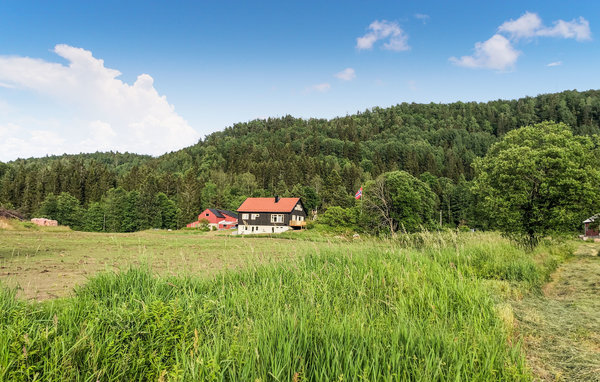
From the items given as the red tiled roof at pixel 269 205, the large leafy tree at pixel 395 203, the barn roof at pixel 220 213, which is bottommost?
the barn roof at pixel 220 213

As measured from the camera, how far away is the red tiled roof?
246 feet

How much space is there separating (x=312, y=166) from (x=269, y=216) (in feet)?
194

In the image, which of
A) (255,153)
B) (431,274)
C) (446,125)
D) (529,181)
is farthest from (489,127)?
(431,274)

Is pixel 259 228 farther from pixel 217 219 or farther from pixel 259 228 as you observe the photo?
pixel 217 219

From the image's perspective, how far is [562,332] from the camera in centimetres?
504

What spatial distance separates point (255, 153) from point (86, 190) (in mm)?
73180

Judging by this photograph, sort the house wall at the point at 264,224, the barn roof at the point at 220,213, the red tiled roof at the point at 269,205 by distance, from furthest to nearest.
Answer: the barn roof at the point at 220,213, the red tiled roof at the point at 269,205, the house wall at the point at 264,224

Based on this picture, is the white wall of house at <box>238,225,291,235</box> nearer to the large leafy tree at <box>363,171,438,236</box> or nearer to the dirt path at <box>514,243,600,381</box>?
the large leafy tree at <box>363,171,438,236</box>

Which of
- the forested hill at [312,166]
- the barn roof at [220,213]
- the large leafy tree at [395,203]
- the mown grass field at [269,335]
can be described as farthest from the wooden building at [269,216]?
the mown grass field at [269,335]

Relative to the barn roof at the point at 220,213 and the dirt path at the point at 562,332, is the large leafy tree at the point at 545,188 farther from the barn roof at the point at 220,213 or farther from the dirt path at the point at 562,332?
the barn roof at the point at 220,213

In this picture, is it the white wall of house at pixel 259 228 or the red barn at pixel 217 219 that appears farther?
the red barn at pixel 217 219

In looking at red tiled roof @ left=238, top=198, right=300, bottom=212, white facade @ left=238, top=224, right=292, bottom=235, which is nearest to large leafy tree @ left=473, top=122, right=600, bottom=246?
white facade @ left=238, top=224, right=292, bottom=235

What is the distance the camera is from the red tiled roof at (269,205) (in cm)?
7512

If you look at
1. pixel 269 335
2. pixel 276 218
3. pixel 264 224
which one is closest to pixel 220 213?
pixel 264 224
